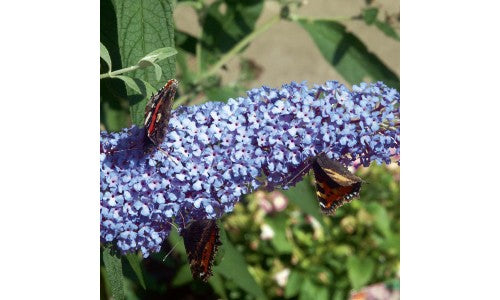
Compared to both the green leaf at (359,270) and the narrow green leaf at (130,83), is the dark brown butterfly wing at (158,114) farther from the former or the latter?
the green leaf at (359,270)

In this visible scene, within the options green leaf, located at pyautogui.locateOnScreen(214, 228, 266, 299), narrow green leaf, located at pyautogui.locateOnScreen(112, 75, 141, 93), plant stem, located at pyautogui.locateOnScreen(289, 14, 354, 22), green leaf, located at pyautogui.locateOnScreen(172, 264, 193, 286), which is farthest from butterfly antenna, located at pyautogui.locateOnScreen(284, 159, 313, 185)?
green leaf, located at pyautogui.locateOnScreen(172, 264, 193, 286)

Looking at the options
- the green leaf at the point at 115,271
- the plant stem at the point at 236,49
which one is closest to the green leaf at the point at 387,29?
the plant stem at the point at 236,49

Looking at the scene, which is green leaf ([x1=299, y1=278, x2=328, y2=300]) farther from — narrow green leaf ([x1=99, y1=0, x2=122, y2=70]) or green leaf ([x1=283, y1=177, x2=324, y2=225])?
narrow green leaf ([x1=99, y1=0, x2=122, y2=70])

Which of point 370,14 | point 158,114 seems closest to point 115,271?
point 158,114

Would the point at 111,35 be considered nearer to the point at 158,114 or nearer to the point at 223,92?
the point at 158,114
